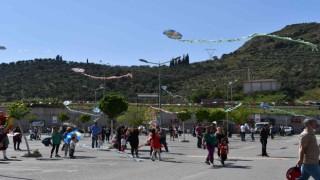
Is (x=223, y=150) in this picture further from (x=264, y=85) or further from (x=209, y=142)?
(x=264, y=85)

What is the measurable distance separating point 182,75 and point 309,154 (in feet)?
415

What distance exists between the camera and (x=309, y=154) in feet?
31.4

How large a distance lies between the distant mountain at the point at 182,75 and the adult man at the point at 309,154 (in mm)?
85321

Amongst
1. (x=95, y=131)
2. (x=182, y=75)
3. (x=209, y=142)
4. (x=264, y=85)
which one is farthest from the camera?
(x=182, y=75)


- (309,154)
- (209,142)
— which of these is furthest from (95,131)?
(309,154)

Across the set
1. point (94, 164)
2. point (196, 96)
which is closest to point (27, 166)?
point (94, 164)

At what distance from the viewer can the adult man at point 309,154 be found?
31.0ft

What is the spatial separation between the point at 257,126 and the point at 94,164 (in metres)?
46.8

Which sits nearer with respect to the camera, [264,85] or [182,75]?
[264,85]

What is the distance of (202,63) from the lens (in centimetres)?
15088

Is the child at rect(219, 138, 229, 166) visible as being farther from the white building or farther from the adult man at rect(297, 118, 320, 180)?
the white building

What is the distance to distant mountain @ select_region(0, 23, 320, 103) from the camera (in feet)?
364

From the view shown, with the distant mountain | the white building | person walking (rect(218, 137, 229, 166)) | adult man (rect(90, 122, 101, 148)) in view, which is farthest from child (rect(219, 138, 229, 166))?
the white building

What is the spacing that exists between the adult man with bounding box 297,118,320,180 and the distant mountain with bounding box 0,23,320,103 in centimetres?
8532
